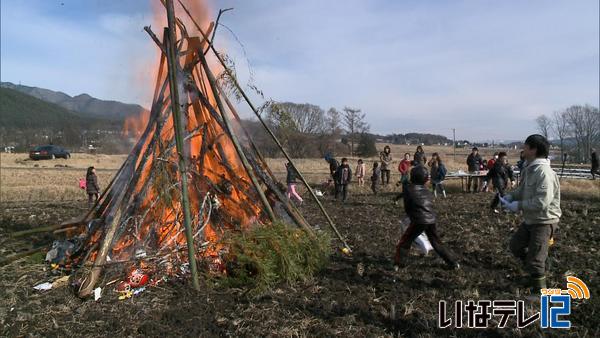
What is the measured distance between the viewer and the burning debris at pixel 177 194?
577 cm

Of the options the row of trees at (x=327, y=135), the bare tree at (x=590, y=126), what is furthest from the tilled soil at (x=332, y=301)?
the bare tree at (x=590, y=126)

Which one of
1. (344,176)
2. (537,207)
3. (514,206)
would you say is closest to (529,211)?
(537,207)

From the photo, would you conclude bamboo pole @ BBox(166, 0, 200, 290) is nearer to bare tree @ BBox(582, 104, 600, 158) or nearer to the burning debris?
the burning debris

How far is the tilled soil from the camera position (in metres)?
4.32

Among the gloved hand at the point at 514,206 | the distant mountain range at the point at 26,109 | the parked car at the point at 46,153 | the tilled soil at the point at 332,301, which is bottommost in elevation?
the tilled soil at the point at 332,301

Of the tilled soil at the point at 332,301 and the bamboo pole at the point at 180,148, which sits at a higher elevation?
the bamboo pole at the point at 180,148

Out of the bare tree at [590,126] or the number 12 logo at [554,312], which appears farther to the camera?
the bare tree at [590,126]

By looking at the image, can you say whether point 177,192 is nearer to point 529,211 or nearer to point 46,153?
point 529,211

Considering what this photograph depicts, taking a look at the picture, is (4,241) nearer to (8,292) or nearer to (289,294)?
(8,292)

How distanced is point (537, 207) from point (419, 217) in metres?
1.52

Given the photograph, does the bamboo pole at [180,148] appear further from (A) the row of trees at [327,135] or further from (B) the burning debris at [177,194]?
(A) the row of trees at [327,135]

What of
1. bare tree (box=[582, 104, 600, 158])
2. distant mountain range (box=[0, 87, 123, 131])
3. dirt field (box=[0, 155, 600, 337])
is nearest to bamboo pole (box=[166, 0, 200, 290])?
dirt field (box=[0, 155, 600, 337])

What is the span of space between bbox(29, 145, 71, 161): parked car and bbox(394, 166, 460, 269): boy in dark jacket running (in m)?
41.7

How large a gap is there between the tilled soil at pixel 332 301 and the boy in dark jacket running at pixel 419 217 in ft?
0.83
